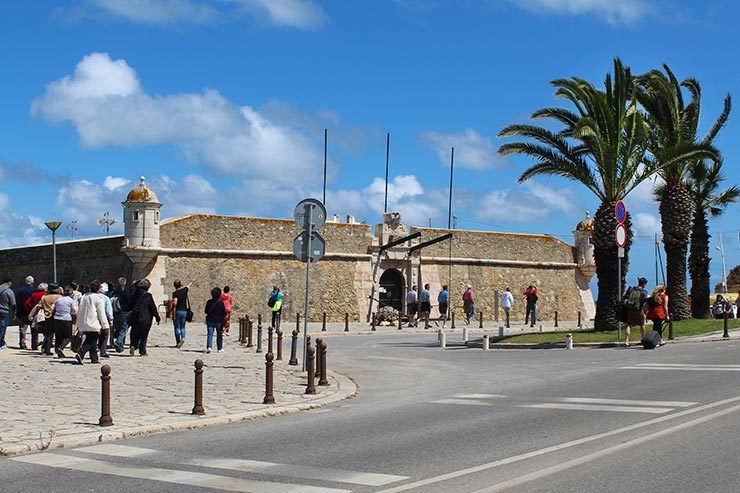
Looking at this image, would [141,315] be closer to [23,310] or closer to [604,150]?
[23,310]

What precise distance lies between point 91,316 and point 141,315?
2.33m

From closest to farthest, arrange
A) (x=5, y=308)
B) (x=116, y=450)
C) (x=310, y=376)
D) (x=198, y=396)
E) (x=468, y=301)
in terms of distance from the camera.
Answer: (x=116, y=450) < (x=198, y=396) < (x=310, y=376) < (x=5, y=308) < (x=468, y=301)

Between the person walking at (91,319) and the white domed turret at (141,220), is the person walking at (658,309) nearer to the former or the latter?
the person walking at (91,319)

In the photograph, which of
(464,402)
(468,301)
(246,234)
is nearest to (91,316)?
(464,402)

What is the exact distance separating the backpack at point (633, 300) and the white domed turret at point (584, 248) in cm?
2535

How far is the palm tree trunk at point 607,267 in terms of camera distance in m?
25.9

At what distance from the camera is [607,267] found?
2612cm

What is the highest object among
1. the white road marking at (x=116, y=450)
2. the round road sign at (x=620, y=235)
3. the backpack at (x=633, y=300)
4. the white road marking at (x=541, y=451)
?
the round road sign at (x=620, y=235)

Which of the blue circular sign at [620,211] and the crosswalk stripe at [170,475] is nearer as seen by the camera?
the crosswalk stripe at [170,475]

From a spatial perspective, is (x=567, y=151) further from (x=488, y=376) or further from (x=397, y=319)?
(x=397, y=319)

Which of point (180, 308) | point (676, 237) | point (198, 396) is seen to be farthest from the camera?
point (676, 237)

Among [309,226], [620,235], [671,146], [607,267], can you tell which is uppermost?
[671,146]

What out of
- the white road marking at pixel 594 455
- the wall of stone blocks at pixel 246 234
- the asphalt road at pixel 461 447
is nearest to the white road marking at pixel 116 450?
the asphalt road at pixel 461 447

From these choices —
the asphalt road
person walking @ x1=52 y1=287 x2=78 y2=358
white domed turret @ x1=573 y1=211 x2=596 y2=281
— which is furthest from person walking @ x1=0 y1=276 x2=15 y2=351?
white domed turret @ x1=573 y1=211 x2=596 y2=281
